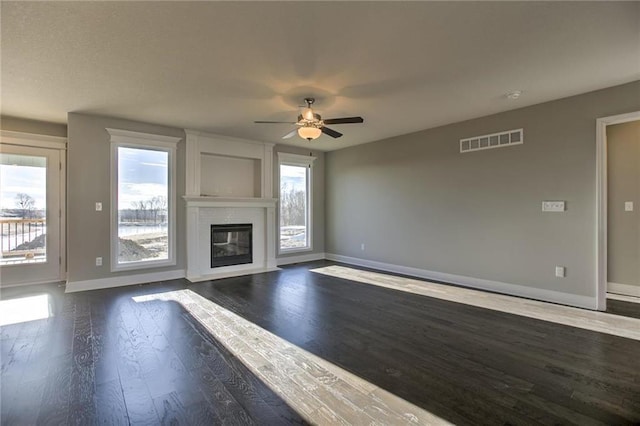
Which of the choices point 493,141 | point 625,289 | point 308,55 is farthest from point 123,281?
point 625,289

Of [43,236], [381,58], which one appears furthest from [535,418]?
[43,236]

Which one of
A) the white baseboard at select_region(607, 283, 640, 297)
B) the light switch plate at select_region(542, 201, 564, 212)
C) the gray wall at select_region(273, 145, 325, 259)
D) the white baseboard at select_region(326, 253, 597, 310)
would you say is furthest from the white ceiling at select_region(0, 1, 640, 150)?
the gray wall at select_region(273, 145, 325, 259)

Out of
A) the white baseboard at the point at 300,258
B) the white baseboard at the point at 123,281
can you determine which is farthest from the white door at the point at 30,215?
the white baseboard at the point at 300,258

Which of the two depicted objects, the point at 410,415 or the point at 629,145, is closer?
the point at 410,415

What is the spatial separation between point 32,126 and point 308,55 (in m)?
5.05

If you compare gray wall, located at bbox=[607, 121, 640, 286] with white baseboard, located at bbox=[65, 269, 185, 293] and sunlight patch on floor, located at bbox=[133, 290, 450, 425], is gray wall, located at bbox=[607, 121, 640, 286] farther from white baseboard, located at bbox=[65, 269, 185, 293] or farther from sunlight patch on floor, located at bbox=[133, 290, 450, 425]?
white baseboard, located at bbox=[65, 269, 185, 293]

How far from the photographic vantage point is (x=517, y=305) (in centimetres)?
399

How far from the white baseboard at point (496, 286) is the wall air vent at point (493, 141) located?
209cm

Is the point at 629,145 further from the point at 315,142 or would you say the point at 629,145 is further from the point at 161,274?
the point at 161,274

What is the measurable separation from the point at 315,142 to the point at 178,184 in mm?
2887

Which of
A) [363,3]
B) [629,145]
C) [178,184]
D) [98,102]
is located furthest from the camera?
[178,184]

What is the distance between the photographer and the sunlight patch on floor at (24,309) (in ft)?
11.5

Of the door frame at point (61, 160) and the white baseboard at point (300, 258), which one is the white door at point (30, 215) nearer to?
the door frame at point (61, 160)

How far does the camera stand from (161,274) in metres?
5.41
